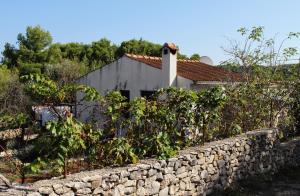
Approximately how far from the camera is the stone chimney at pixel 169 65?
17.5m

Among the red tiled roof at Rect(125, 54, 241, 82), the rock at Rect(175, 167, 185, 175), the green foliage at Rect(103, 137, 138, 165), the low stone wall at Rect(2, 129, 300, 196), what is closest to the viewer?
the low stone wall at Rect(2, 129, 300, 196)

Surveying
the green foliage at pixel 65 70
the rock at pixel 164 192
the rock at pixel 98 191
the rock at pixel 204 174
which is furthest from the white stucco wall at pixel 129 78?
the green foliage at pixel 65 70

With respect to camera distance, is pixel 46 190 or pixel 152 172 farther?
pixel 152 172

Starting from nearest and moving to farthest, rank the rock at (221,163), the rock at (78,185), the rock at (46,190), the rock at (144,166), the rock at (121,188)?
the rock at (46,190) < the rock at (78,185) < the rock at (121,188) < the rock at (144,166) < the rock at (221,163)

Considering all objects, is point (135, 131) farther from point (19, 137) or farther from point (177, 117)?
point (19, 137)

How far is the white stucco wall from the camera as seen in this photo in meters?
18.1

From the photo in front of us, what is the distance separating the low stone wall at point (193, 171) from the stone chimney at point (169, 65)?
6.34m

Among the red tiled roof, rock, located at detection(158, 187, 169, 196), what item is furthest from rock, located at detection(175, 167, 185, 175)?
the red tiled roof

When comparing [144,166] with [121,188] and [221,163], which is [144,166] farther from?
[221,163]

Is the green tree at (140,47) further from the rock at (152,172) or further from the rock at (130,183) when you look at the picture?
the rock at (130,183)

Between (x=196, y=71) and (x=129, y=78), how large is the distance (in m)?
3.05

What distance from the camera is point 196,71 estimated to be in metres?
19.6

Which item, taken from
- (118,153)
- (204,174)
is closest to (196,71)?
(204,174)

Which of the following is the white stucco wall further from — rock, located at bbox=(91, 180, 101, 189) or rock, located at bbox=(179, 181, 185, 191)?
rock, located at bbox=(91, 180, 101, 189)
